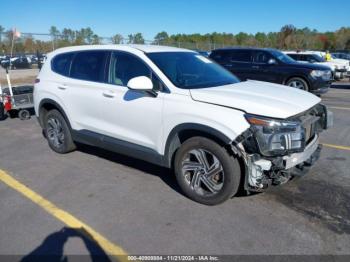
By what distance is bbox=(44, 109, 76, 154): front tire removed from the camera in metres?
5.82

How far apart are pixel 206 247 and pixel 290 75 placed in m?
10.2

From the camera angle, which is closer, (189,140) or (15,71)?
(189,140)

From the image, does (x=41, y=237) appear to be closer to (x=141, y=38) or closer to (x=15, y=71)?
(x=15, y=71)

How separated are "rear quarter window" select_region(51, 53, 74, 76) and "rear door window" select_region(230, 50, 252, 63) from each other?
8.50m

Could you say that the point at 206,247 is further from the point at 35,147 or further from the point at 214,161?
the point at 35,147

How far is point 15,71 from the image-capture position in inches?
968

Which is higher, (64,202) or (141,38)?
(141,38)

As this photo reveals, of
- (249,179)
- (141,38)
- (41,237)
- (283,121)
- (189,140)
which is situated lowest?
(41,237)

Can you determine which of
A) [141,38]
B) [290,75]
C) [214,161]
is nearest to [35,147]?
[214,161]

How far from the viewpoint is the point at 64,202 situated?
419 centimetres

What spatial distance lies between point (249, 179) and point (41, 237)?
86.0 inches

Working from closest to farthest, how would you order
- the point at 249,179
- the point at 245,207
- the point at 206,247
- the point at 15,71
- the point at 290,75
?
1. the point at 206,247
2. the point at 249,179
3. the point at 245,207
4. the point at 290,75
5. the point at 15,71

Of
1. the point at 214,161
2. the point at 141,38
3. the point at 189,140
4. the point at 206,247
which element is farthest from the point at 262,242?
the point at 141,38

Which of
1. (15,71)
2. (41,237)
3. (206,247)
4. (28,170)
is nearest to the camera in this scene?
(206,247)
